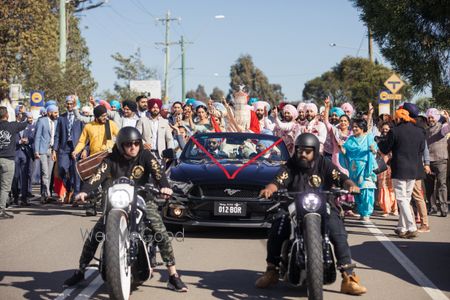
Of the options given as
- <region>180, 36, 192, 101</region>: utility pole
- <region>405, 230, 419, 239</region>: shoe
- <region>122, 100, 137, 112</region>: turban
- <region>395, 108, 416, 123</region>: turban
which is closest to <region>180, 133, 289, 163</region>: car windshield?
<region>395, 108, 416, 123</region>: turban

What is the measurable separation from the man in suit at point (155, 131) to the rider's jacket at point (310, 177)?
25.9ft

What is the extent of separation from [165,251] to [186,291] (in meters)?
0.43

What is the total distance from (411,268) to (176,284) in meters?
2.99

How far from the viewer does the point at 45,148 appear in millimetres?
17703

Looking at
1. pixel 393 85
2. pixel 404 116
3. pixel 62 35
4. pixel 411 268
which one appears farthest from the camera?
pixel 62 35

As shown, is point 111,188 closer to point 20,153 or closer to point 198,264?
point 198,264

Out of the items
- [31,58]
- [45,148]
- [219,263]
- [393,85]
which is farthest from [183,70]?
[219,263]

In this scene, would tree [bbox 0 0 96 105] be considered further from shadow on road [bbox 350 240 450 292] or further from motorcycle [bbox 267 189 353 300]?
motorcycle [bbox 267 189 353 300]

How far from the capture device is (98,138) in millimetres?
Result: 15078

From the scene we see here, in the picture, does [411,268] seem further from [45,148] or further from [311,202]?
[45,148]

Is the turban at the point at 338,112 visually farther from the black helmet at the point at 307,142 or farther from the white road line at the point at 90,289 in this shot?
the white road line at the point at 90,289

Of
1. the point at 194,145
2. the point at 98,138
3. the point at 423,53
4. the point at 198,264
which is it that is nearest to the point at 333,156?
the point at 194,145

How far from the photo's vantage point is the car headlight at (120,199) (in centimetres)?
722

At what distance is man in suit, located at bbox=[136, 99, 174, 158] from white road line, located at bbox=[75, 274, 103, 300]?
727cm
